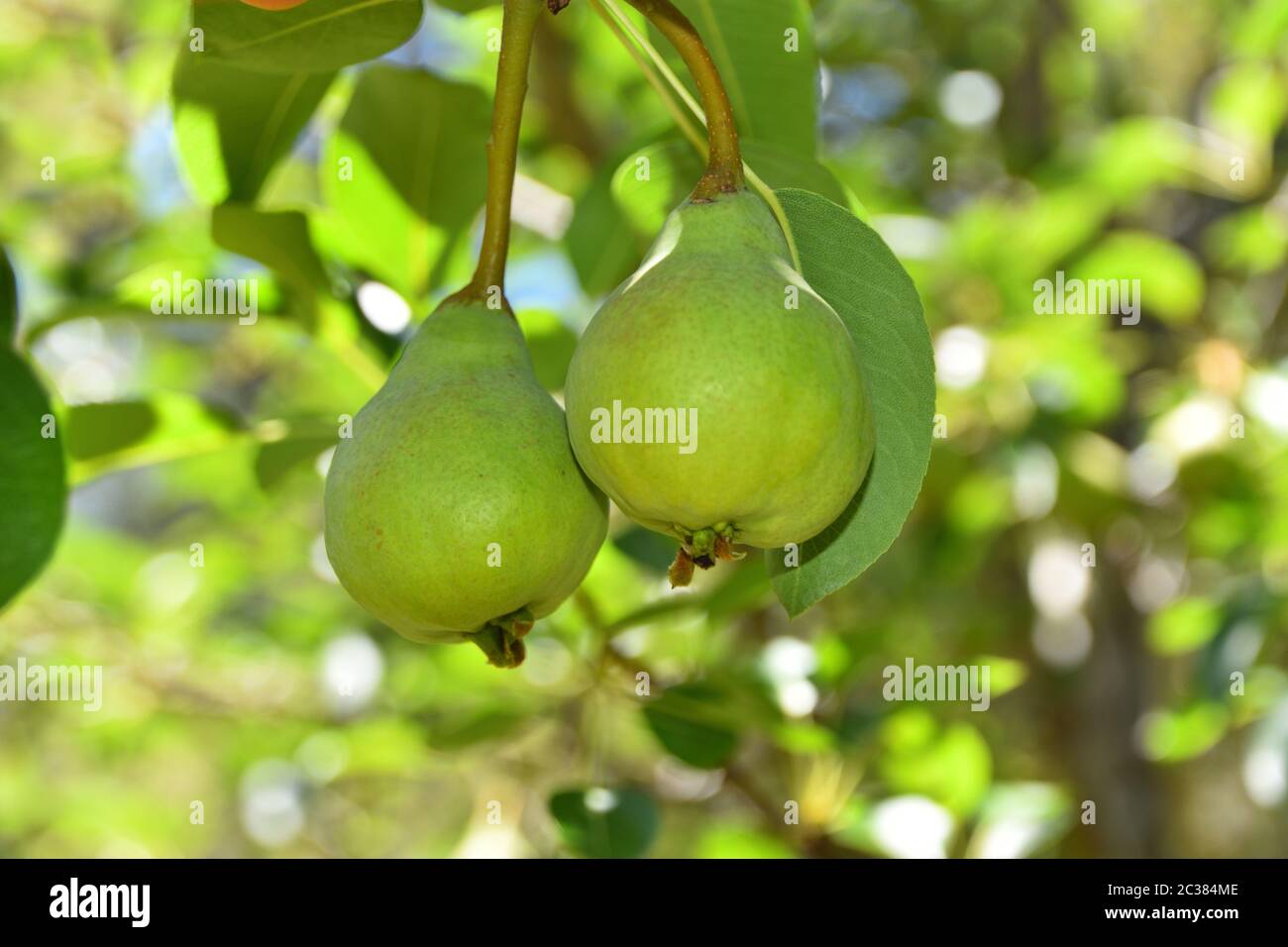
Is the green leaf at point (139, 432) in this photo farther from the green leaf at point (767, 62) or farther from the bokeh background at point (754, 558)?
the green leaf at point (767, 62)

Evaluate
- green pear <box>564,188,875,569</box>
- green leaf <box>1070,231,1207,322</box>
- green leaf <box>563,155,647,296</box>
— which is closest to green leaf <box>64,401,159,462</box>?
green leaf <box>563,155,647,296</box>

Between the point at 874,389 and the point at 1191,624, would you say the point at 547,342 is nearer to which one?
the point at 874,389

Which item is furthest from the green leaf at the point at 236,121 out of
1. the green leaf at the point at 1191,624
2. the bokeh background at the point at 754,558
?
the green leaf at the point at 1191,624

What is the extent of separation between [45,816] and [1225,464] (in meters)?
3.32

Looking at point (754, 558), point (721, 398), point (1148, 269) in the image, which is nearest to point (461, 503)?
point (721, 398)

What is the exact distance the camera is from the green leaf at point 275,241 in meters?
1.14

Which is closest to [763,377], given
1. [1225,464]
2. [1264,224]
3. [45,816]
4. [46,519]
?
[46,519]

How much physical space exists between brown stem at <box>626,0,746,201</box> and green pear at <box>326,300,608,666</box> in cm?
18

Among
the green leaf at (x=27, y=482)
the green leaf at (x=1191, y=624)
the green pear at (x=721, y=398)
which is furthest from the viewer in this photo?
the green leaf at (x=1191, y=624)

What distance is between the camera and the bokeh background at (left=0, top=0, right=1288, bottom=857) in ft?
4.57

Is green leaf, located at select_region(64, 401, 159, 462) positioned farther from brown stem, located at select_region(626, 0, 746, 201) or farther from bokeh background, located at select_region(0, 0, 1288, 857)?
brown stem, located at select_region(626, 0, 746, 201)

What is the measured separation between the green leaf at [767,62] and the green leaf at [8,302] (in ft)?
2.11

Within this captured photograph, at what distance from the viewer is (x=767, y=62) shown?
3.59ft

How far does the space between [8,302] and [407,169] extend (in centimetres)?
42
